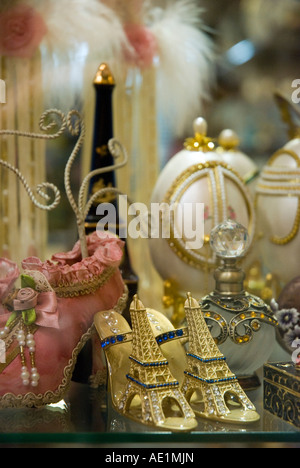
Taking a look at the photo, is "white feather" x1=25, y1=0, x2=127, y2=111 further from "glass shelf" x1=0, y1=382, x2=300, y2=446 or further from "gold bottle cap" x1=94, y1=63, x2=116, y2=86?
"glass shelf" x1=0, y1=382, x2=300, y2=446

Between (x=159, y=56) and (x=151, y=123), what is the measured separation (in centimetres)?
10

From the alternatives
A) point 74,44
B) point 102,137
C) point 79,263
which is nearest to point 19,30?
point 74,44

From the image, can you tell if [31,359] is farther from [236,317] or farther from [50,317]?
[236,317]

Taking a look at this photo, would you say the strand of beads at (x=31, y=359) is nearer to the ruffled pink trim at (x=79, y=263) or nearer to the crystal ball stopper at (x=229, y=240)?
the ruffled pink trim at (x=79, y=263)

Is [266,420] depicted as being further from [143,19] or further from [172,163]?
[143,19]

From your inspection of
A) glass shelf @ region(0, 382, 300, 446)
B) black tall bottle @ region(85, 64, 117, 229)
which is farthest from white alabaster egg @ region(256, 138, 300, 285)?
glass shelf @ region(0, 382, 300, 446)

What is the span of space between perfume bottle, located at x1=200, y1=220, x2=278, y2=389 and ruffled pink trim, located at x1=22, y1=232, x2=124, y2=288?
10 centimetres

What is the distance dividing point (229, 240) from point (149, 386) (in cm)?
18

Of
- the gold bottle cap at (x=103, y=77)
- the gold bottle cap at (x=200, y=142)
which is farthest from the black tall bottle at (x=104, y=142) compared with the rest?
the gold bottle cap at (x=200, y=142)

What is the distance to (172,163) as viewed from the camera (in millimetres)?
834

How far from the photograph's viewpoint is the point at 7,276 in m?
0.61

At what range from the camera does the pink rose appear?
2.94 ft

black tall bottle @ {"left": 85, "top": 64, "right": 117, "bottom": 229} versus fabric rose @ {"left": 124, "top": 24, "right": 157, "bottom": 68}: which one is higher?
fabric rose @ {"left": 124, "top": 24, "right": 157, "bottom": 68}
